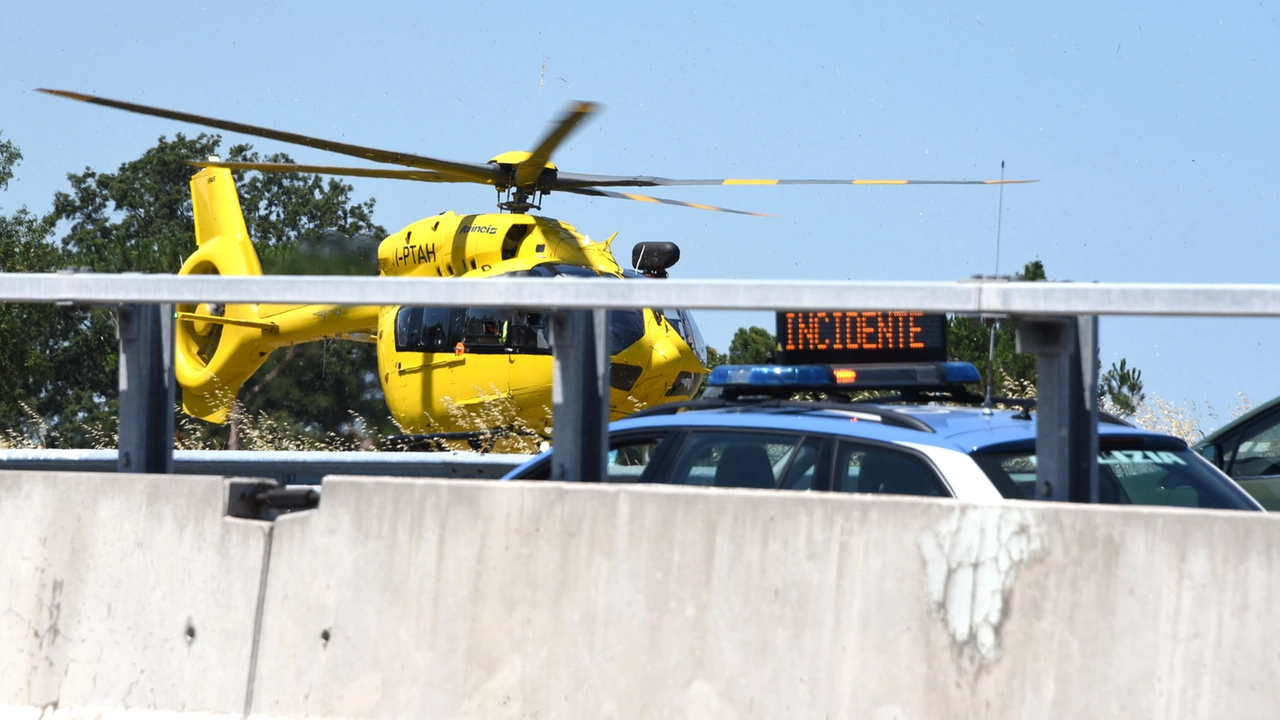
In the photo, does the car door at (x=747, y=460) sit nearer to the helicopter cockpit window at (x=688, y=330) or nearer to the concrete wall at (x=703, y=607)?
the concrete wall at (x=703, y=607)

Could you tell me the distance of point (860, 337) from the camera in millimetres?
5742

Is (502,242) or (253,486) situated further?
(502,242)

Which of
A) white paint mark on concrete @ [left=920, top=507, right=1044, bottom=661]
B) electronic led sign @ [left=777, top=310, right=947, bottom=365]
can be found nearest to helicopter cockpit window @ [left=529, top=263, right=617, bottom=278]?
electronic led sign @ [left=777, top=310, right=947, bottom=365]

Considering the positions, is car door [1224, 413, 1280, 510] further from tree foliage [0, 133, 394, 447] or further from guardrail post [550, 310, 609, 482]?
tree foliage [0, 133, 394, 447]

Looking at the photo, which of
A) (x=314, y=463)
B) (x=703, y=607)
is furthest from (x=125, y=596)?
(x=314, y=463)

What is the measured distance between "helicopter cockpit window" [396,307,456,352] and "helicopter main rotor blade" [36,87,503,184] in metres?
2.00

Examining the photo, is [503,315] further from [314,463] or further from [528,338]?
[314,463]

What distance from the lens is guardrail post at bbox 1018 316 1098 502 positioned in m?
4.46

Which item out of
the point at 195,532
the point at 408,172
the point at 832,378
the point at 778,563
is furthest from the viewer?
the point at 408,172

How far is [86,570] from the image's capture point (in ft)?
15.7

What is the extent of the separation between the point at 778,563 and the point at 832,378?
5.61 ft

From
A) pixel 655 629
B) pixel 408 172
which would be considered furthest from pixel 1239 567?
pixel 408 172

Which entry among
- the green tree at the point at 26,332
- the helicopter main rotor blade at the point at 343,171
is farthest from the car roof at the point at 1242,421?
the green tree at the point at 26,332

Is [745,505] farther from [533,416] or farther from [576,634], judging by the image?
[533,416]
